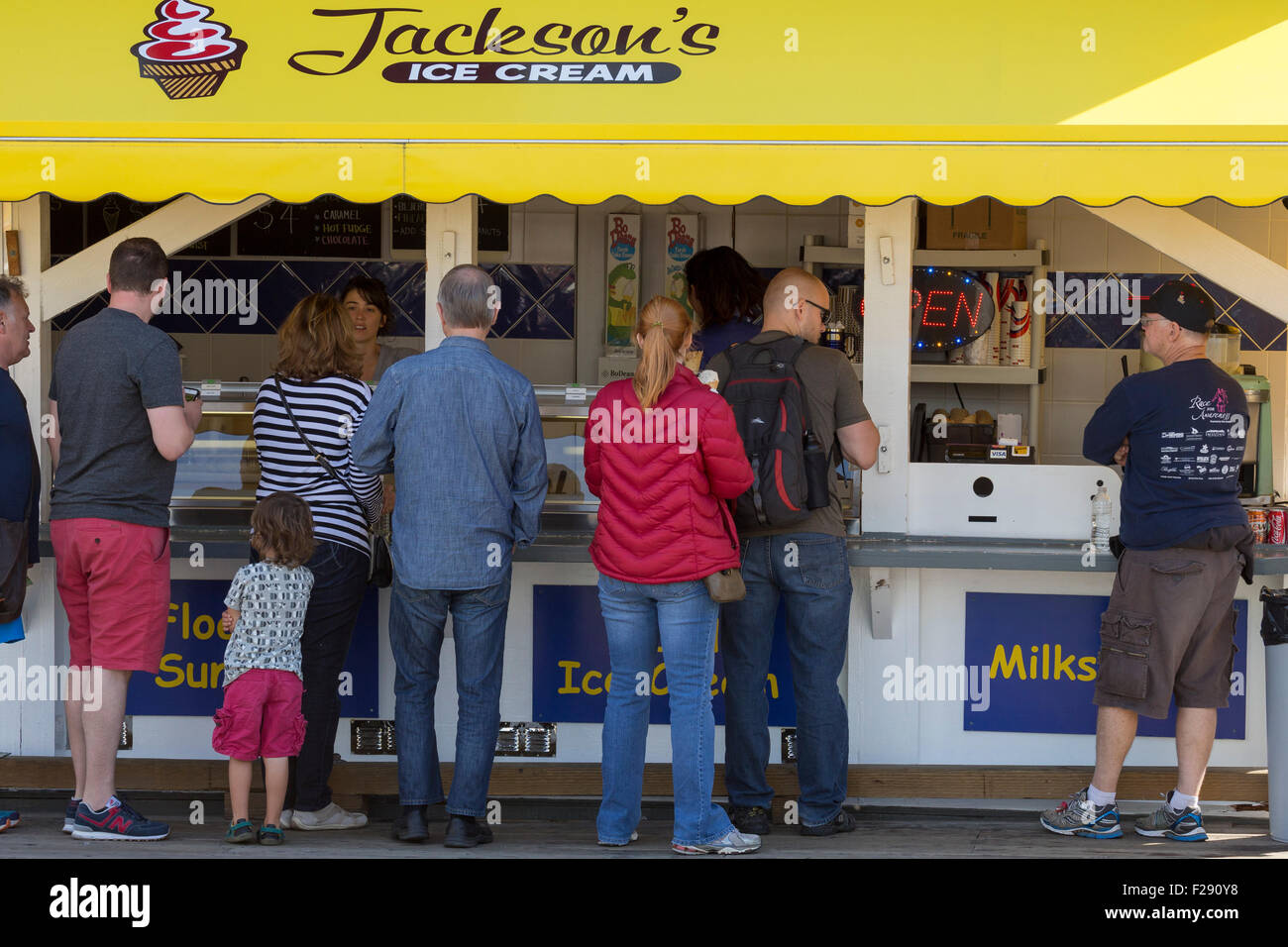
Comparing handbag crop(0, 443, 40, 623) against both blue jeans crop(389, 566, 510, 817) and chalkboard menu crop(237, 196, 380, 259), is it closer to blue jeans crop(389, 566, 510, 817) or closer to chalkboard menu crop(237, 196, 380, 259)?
blue jeans crop(389, 566, 510, 817)

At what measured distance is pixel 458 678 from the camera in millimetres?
4301

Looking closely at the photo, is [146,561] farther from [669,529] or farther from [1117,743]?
[1117,743]

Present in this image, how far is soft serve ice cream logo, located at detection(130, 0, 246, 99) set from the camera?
4598 mm

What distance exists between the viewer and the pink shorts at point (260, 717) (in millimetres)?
4215

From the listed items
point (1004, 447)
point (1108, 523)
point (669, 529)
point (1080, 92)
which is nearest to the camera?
point (669, 529)

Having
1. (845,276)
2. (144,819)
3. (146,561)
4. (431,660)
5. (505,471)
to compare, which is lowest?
(144,819)

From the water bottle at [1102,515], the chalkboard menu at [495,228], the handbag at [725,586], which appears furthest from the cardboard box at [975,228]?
the handbag at [725,586]

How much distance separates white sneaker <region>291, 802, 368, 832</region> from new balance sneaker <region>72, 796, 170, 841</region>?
41 cm

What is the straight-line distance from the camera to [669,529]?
13.4 ft

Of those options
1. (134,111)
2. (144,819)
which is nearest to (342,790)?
(144,819)

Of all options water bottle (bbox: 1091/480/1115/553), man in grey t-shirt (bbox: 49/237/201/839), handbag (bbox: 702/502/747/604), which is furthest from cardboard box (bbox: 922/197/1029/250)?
man in grey t-shirt (bbox: 49/237/201/839)

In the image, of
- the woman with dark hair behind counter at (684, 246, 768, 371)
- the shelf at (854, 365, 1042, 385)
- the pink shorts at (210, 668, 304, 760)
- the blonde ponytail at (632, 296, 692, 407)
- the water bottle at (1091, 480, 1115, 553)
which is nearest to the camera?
the blonde ponytail at (632, 296, 692, 407)

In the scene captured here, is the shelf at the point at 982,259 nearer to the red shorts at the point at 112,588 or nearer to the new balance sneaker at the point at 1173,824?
the new balance sneaker at the point at 1173,824

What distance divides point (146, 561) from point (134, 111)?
142 centimetres
